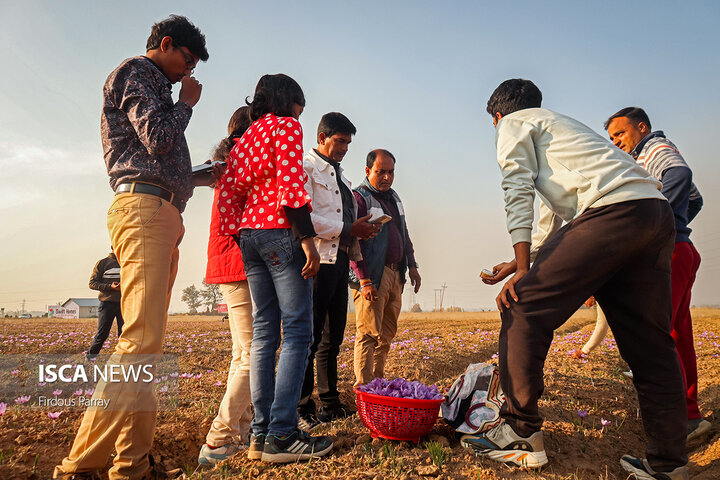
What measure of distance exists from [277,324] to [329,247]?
814 millimetres

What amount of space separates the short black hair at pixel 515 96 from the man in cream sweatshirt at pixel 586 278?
Answer: 264mm

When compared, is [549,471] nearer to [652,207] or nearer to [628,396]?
[652,207]

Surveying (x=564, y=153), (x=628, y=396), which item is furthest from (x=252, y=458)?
(x=628, y=396)

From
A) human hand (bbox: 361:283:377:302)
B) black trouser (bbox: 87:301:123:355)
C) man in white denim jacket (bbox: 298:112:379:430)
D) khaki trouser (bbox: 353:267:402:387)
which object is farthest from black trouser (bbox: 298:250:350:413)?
black trouser (bbox: 87:301:123:355)

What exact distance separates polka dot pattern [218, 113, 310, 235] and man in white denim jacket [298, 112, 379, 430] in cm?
60

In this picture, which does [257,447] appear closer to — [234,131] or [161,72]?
[234,131]

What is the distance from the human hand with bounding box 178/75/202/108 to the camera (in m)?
2.68

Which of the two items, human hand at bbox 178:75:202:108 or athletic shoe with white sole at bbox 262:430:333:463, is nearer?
athletic shoe with white sole at bbox 262:430:333:463

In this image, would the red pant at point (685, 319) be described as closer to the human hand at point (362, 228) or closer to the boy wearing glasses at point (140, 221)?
the human hand at point (362, 228)

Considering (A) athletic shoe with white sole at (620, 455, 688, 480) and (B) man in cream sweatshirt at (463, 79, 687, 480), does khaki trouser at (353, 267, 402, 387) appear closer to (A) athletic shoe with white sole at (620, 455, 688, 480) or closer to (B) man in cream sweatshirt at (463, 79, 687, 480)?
(B) man in cream sweatshirt at (463, 79, 687, 480)

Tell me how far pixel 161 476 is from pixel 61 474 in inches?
19.1

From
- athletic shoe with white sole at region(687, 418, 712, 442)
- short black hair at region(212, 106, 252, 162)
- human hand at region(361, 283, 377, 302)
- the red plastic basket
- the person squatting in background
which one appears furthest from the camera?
the person squatting in background

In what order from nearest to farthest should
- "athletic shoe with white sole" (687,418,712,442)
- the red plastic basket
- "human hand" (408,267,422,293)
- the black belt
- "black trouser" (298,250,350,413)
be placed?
the black belt < the red plastic basket < "athletic shoe with white sole" (687,418,712,442) < "black trouser" (298,250,350,413) < "human hand" (408,267,422,293)

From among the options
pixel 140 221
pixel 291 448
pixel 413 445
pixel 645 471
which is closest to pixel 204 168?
pixel 140 221
